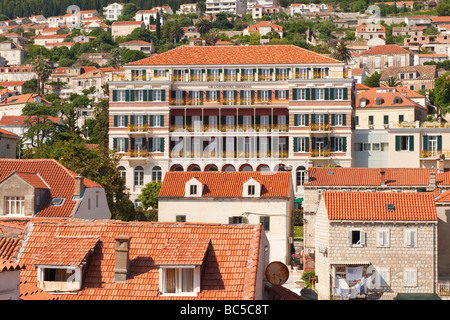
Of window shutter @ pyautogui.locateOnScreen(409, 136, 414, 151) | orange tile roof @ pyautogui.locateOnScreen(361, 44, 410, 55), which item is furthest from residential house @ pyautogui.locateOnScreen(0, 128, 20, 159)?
orange tile roof @ pyautogui.locateOnScreen(361, 44, 410, 55)

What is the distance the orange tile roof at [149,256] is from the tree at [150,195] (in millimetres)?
57016

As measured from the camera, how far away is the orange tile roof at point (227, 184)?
6106 centimetres

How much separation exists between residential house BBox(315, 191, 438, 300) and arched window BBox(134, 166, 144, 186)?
4219 cm

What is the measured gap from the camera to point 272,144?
90.4 meters

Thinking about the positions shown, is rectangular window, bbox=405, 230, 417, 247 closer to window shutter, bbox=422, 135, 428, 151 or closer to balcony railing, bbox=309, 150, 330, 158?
window shutter, bbox=422, 135, 428, 151

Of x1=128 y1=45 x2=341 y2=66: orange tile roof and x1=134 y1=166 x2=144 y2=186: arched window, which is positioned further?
x1=128 y1=45 x2=341 y2=66: orange tile roof

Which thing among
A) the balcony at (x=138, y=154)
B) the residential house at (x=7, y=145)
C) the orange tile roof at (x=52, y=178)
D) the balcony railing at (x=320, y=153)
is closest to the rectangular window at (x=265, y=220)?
the orange tile roof at (x=52, y=178)

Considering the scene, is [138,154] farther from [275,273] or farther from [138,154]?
[275,273]

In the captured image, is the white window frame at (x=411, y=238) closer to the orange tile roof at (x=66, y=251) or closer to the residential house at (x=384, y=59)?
the orange tile roof at (x=66, y=251)

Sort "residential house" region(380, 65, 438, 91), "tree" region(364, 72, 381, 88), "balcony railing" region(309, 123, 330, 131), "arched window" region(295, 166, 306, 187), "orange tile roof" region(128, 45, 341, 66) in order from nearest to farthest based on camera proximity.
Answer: "arched window" region(295, 166, 306, 187)
"balcony railing" region(309, 123, 330, 131)
"orange tile roof" region(128, 45, 341, 66)
"tree" region(364, 72, 381, 88)
"residential house" region(380, 65, 438, 91)

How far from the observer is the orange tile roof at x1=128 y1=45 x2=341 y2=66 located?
305 ft

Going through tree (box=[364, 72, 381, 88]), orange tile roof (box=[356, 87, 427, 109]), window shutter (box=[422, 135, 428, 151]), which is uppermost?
Result: tree (box=[364, 72, 381, 88])

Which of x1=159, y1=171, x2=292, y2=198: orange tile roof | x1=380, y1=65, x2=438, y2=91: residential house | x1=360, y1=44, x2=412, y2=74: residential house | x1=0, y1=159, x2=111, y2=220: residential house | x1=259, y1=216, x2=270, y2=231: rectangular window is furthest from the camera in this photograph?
x1=360, y1=44, x2=412, y2=74: residential house

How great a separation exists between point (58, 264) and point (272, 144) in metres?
69.0
